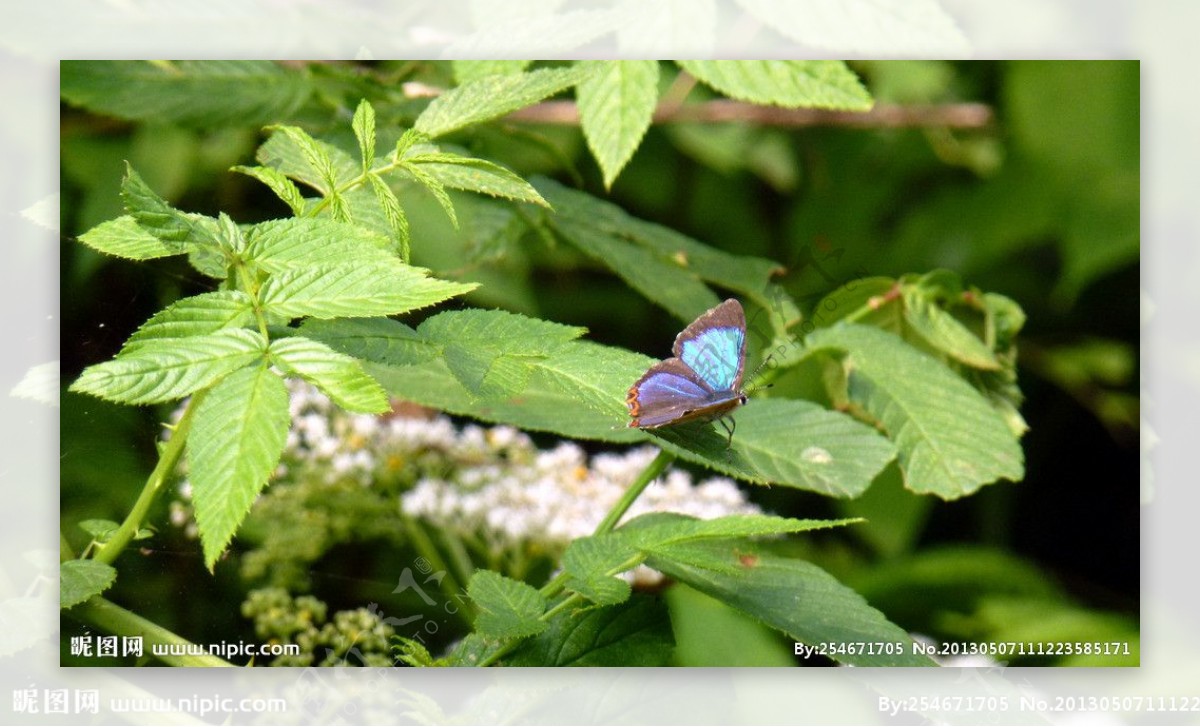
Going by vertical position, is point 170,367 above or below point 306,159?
below

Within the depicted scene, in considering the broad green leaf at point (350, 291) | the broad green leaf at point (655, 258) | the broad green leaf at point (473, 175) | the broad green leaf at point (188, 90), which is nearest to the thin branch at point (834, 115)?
the broad green leaf at point (655, 258)

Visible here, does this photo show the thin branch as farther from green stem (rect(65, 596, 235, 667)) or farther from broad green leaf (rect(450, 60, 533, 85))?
green stem (rect(65, 596, 235, 667))

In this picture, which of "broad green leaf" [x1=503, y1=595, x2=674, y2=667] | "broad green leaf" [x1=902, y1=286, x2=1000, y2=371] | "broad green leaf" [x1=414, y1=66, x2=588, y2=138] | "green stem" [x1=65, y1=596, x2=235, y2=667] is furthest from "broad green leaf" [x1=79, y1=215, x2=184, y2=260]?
"broad green leaf" [x1=902, y1=286, x2=1000, y2=371]

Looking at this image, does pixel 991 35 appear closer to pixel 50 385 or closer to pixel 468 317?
pixel 468 317

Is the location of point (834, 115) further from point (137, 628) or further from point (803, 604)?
point (137, 628)

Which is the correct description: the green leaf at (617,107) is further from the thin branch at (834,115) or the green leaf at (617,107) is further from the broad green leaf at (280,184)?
the thin branch at (834,115)

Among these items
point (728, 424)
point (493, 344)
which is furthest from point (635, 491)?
point (493, 344)
